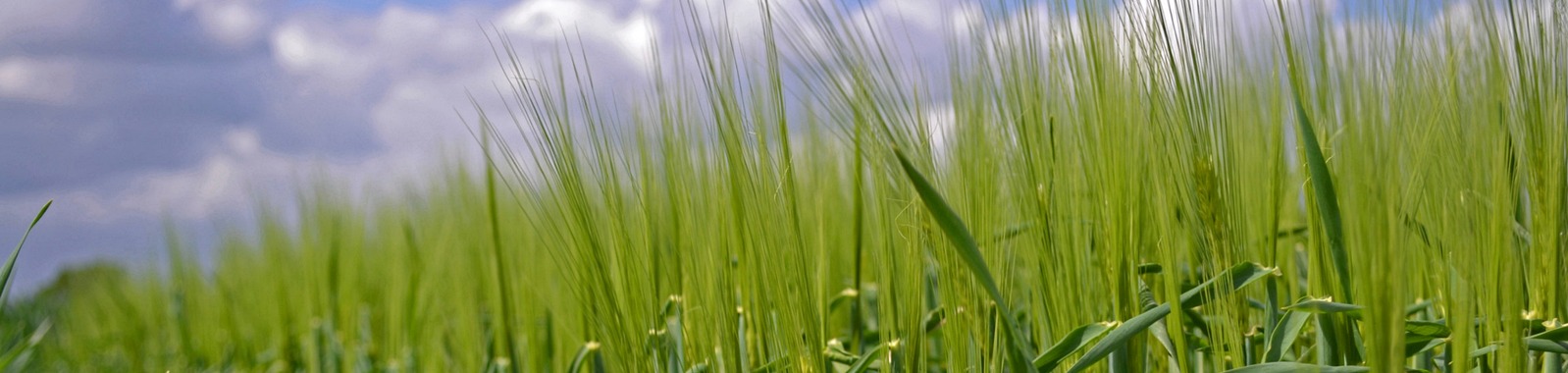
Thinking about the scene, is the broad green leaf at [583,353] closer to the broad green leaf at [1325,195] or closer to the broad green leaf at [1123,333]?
the broad green leaf at [1123,333]

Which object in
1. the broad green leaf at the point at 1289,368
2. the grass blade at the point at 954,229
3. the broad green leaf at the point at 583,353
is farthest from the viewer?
the broad green leaf at the point at 583,353

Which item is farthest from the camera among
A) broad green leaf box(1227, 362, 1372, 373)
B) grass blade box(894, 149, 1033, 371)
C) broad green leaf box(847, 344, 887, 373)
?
broad green leaf box(847, 344, 887, 373)

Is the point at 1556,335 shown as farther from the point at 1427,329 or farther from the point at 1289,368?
the point at 1289,368

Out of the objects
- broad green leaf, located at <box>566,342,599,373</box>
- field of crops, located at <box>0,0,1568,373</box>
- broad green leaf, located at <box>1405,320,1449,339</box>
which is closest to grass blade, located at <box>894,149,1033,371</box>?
field of crops, located at <box>0,0,1568,373</box>

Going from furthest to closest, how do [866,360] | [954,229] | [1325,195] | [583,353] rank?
[583,353], [866,360], [1325,195], [954,229]

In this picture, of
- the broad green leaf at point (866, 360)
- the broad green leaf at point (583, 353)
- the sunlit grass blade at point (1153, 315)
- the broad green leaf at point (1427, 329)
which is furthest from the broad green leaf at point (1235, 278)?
the broad green leaf at point (583, 353)

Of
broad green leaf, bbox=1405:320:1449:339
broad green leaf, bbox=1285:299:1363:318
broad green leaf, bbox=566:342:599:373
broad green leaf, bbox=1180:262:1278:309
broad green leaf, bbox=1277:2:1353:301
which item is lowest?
broad green leaf, bbox=566:342:599:373

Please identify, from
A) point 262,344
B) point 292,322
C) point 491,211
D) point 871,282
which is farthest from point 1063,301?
point 262,344

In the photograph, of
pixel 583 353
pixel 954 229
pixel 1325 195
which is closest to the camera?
pixel 954 229

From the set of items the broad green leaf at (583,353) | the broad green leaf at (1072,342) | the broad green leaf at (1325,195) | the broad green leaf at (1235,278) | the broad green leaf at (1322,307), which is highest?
the broad green leaf at (1325,195)

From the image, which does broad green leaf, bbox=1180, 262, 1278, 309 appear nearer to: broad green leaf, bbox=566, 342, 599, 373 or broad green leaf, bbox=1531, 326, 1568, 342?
broad green leaf, bbox=1531, 326, 1568, 342

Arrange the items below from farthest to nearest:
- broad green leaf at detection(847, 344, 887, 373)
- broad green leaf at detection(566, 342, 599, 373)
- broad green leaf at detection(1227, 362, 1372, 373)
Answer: broad green leaf at detection(566, 342, 599, 373) → broad green leaf at detection(847, 344, 887, 373) → broad green leaf at detection(1227, 362, 1372, 373)

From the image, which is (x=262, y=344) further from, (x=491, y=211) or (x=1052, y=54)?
(x=1052, y=54)

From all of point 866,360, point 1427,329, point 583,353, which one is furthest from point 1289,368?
point 583,353
